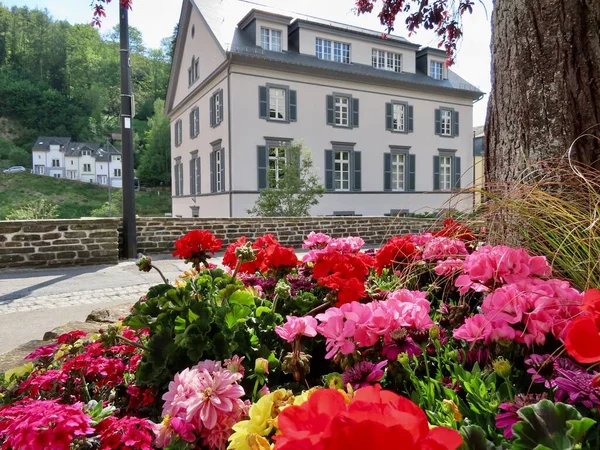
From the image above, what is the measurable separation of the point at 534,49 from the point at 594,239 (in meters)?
1.16

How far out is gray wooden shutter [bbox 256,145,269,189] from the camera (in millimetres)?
18191

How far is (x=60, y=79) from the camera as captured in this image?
6844cm

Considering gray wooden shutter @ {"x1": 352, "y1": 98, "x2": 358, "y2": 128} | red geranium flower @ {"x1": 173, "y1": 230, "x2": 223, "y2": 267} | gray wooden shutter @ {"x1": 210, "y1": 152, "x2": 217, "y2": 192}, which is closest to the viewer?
red geranium flower @ {"x1": 173, "y1": 230, "x2": 223, "y2": 267}

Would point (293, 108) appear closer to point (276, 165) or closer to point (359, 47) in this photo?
point (276, 165)

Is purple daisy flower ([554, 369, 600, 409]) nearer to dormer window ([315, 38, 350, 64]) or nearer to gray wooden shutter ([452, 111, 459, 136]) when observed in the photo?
dormer window ([315, 38, 350, 64])

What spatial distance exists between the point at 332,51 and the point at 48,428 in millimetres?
21677

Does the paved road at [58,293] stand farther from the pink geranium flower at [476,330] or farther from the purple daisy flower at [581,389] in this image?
the purple daisy flower at [581,389]

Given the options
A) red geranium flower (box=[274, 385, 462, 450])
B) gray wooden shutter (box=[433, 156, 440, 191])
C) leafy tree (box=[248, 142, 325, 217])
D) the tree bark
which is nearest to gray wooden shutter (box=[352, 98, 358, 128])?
leafy tree (box=[248, 142, 325, 217])

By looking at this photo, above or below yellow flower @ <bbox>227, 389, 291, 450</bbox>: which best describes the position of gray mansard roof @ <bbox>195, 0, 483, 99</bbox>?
above

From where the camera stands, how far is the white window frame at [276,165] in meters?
17.6

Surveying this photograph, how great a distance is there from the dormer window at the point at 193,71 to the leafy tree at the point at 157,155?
2625cm

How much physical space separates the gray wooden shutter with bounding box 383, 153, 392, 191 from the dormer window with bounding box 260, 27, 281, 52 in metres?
6.83

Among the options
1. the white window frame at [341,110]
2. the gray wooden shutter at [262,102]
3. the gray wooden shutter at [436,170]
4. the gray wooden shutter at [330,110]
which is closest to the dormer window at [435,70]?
the gray wooden shutter at [436,170]

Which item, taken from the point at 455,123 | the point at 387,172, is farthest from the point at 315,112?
the point at 455,123
